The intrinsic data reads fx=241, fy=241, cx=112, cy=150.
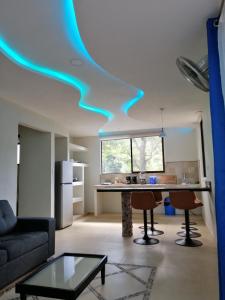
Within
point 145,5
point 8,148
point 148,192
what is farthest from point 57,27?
point 148,192

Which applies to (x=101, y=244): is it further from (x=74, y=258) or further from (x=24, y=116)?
(x=24, y=116)

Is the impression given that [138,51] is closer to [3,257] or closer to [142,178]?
[3,257]

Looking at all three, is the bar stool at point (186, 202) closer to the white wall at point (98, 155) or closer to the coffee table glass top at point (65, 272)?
the coffee table glass top at point (65, 272)

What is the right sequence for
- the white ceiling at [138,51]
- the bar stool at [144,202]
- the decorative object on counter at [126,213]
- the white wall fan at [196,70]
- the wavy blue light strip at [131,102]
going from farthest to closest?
1. the decorative object on counter at [126,213]
2. the bar stool at [144,202]
3. the wavy blue light strip at [131,102]
4. the white wall fan at [196,70]
5. the white ceiling at [138,51]

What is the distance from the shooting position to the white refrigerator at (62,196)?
5.72 m

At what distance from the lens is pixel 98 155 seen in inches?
311

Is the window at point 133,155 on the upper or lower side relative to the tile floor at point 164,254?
upper

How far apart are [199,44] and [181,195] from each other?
257 cm

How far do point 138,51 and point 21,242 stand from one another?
2573mm

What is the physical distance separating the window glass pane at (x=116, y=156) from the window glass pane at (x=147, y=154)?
9.2 inches

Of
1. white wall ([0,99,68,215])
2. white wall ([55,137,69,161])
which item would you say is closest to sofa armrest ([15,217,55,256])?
white wall ([0,99,68,215])

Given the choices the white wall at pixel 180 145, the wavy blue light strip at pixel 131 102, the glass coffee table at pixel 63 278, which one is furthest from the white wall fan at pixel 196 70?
the white wall at pixel 180 145

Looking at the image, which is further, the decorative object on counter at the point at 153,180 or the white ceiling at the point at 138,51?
the decorative object on counter at the point at 153,180

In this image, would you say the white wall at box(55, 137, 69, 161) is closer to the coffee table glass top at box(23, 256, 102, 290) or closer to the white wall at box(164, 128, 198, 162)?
the white wall at box(164, 128, 198, 162)
